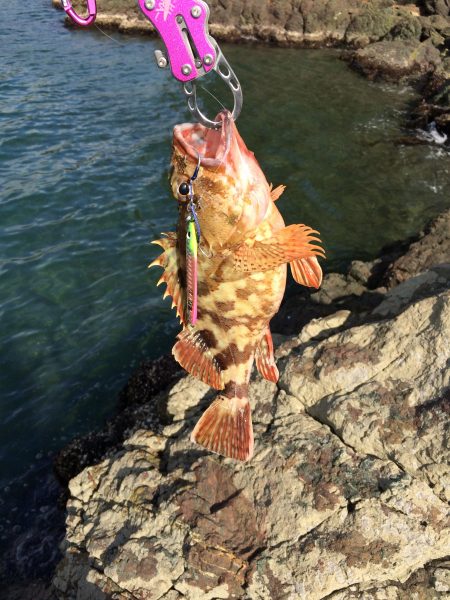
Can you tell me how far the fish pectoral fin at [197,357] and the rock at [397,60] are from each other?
980 inches

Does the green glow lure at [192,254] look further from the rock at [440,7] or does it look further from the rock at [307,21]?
the rock at [440,7]

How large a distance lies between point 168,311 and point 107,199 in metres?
5.38

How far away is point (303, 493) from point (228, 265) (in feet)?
7.84

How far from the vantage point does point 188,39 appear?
3387mm

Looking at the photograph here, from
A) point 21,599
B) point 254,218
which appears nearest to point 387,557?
point 254,218

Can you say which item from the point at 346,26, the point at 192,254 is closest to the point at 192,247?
the point at 192,254

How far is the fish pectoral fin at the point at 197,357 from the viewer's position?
15.8ft

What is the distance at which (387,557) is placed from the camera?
443cm

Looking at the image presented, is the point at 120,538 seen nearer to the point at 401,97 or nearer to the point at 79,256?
the point at 79,256

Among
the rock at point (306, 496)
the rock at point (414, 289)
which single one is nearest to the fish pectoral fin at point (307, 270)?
the rock at point (306, 496)

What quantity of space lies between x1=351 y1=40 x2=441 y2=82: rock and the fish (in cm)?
2477

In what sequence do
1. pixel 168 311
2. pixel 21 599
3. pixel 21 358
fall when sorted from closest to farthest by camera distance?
pixel 21 599
pixel 21 358
pixel 168 311

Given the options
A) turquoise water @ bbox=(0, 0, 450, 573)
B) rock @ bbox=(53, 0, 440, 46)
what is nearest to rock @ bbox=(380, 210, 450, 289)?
turquoise water @ bbox=(0, 0, 450, 573)

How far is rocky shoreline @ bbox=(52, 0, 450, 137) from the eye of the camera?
27.1 m
